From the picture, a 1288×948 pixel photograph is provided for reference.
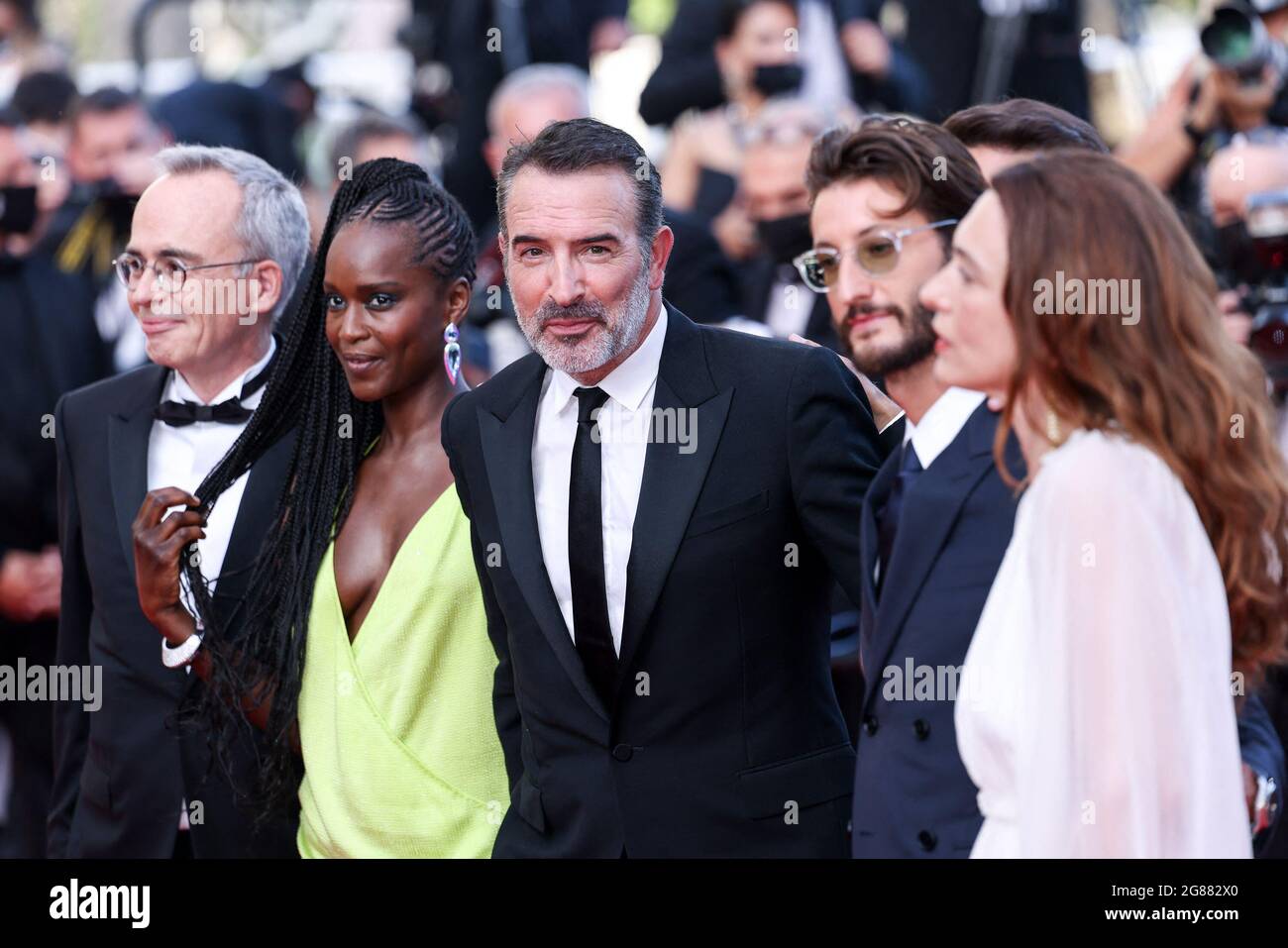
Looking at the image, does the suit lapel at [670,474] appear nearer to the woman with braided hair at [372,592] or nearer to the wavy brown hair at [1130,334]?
the woman with braided hair at [372,592]

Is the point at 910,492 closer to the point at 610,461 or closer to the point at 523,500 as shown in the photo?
the point at 610,461

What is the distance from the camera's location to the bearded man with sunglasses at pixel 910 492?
282 centimetres

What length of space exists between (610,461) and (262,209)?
50.9 inches

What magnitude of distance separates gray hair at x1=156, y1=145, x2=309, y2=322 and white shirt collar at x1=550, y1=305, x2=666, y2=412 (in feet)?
3.38

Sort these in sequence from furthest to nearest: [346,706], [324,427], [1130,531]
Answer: [324,427] < [346,706] < [1130,531]

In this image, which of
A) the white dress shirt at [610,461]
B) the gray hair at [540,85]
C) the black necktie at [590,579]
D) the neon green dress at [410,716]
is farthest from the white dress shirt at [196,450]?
the gray hair at [540,85]

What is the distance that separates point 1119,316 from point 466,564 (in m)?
1.52

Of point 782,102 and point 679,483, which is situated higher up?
point 782,102

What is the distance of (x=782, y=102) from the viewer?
18.8ft

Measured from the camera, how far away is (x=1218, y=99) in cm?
530

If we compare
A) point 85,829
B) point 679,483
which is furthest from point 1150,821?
point 85,829

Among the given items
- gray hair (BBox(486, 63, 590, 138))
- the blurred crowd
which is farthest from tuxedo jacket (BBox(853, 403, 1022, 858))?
gray hair (BBox(486, 63, 590, 138))

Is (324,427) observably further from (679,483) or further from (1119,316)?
(1119,316)

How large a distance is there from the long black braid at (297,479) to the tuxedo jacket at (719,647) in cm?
58
